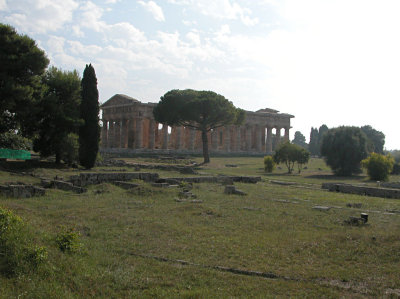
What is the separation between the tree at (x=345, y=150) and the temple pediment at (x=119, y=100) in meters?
36.0

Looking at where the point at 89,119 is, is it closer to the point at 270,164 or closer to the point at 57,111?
the point at 57,111

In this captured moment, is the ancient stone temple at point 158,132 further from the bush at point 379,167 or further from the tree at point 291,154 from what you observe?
the bush at point 379,167

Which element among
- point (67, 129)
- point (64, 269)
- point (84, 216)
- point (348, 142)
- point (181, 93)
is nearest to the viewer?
point (64, 269)

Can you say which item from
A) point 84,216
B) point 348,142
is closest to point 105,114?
point 348,142

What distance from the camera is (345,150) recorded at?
1747 inches

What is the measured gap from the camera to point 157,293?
672 cm

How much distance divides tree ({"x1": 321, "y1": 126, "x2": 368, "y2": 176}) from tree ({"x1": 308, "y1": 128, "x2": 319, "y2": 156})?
5323 cm

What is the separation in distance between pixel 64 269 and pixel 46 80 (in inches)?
1199

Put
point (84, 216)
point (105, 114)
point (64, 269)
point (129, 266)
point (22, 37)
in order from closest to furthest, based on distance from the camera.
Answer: point (64, 269)
point (129, 266)
point (84, 216)
point (22, 37)
point (105, 114)

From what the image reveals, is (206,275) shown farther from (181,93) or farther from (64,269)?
(181,93)

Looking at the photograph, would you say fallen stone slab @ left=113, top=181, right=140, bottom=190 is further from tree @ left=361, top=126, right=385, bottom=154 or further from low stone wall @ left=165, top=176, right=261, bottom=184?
tree @ left=361, top=126, right=385, bottom=154

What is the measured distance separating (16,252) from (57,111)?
88.8 ft

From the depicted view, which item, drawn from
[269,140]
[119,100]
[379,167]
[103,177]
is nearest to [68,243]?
[103,177]

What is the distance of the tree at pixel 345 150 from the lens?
4422 centimetres
